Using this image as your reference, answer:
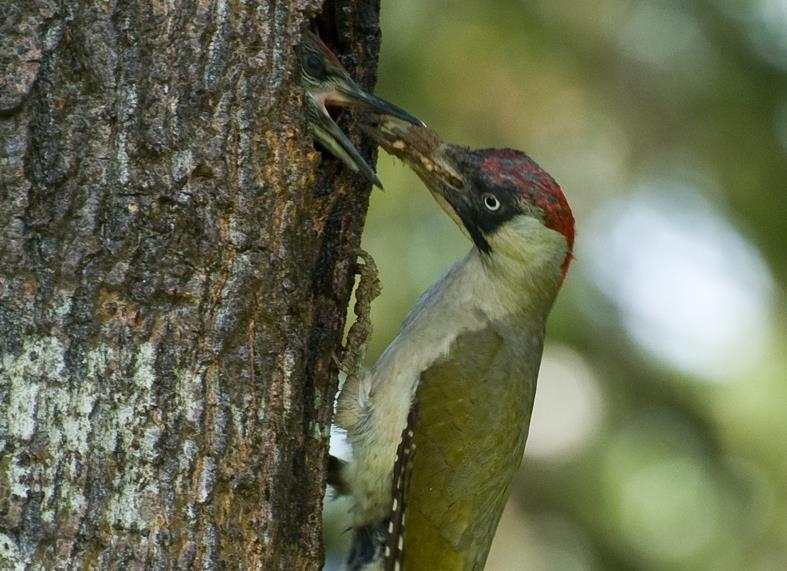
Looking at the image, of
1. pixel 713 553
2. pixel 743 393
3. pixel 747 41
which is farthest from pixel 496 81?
pixel 713 553

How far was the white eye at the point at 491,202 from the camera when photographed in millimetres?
3980

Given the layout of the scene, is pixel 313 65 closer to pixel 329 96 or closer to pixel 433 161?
pixel 329 96

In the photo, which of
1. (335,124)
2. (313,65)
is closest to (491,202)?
(335,124)

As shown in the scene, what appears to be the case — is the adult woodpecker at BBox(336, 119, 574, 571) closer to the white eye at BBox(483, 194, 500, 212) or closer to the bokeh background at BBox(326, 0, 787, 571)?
the white eye at BBox(483, 194, 500, 212)

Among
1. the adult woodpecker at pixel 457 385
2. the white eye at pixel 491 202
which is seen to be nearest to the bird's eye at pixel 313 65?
the adult woodpecker at pixel 457 385

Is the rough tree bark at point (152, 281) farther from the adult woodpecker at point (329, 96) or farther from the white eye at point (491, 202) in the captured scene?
the white eye at point (491, 202)

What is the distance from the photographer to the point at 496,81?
643 cm

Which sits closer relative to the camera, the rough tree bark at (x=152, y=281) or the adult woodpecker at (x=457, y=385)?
the rough tree bark at (x=152, y=281)

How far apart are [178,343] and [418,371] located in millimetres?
1332

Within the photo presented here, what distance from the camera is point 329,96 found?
3283mm

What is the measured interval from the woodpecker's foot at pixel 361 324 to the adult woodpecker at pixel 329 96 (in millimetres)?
406

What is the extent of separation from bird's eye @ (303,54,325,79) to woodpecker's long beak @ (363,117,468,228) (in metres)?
0.49

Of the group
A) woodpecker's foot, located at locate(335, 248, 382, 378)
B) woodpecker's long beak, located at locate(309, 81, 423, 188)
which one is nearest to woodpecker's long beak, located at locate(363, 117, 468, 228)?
woodpecker's long beak, located at locate(309, 81, 423, 188)

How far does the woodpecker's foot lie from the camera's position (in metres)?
3.70
